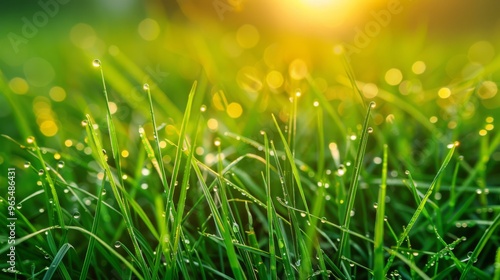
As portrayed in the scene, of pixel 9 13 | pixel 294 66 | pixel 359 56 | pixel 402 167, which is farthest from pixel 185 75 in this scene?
pixel 9 13

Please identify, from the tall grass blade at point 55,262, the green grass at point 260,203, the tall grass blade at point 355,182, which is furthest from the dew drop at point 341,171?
the tall grass blade at point 55,262

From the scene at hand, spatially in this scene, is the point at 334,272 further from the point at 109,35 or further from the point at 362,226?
the point at 109,35

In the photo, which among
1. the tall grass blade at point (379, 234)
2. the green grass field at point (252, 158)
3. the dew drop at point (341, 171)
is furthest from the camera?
the dew drop at point (341, 171)

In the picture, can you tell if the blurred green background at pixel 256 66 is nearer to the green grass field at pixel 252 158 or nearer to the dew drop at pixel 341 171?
the green grass field at pixel 252 158

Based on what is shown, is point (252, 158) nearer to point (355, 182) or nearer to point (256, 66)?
point (355, 182)

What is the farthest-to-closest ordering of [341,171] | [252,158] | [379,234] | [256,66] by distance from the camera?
[256,66] < [252,158] < [341,171] < [379,234]

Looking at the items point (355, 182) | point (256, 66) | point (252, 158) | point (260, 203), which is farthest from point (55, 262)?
point (256, 66)

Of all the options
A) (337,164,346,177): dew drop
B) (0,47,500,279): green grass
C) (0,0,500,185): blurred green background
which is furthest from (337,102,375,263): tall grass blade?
(0,0,500,185): blurred green background

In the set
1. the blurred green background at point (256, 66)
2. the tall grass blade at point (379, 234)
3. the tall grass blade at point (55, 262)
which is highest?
the blurred green background at point (256, 66)

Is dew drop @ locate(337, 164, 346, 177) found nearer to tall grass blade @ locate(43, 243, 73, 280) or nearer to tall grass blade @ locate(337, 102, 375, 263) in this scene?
tall grass blade @ locate(337, 102, 375, 263)
